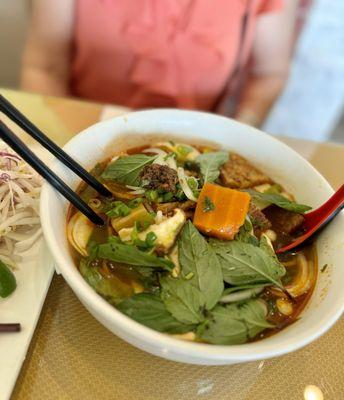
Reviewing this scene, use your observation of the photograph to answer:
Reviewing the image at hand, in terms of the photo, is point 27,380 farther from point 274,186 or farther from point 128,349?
point 274,186

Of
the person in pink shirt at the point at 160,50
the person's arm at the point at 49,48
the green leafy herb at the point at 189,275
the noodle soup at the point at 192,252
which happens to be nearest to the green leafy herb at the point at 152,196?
the noodle soup at the point at 192,252

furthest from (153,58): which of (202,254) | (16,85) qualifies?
(16,85)

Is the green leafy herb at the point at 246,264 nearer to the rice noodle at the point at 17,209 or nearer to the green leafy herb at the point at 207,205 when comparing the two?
the green leafy herb at the point at 207,205

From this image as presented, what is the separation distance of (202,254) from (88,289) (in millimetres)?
238

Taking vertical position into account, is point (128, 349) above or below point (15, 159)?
below

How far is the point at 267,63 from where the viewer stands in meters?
1.75

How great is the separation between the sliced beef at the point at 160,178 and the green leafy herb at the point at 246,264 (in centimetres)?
18

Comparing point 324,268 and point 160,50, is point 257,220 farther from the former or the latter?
point 160,50

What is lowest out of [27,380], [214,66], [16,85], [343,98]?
[16,85]

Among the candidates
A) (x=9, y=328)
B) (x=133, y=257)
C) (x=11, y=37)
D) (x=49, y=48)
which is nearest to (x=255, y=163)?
(x=133, y=257)

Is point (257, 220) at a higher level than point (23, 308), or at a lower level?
higher

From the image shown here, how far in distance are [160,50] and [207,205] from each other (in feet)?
2.86

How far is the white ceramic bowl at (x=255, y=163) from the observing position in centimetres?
70

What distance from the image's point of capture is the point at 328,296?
841 millimetres
